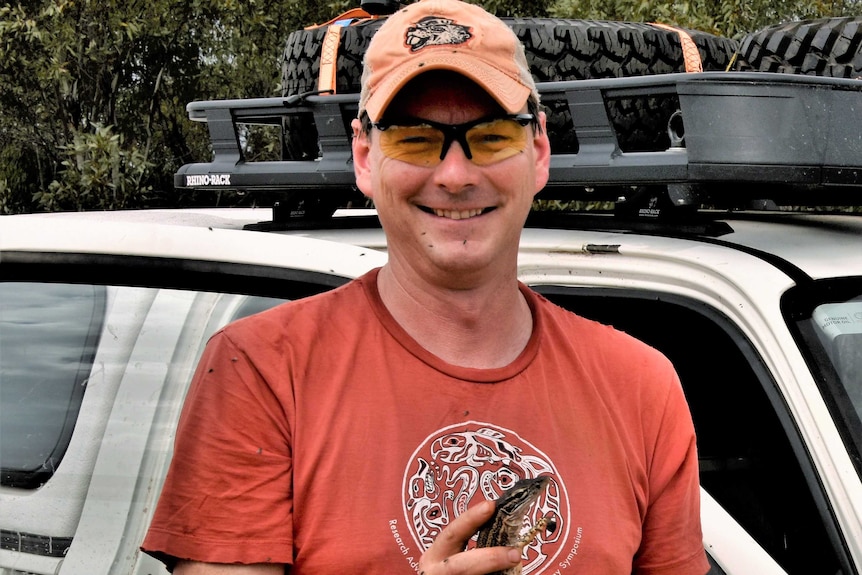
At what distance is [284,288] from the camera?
2.21 m

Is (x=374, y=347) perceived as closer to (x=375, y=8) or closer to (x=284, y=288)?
(x=284, y=288)

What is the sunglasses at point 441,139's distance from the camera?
1679 millimetres

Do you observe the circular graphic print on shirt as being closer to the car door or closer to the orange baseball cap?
the orange baseball cap

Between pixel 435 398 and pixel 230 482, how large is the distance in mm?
301

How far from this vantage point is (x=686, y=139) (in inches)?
90.0

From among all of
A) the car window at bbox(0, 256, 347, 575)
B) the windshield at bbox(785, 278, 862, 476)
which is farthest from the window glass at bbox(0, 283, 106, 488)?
the windshield at bbox(785, 278, 862, 476)

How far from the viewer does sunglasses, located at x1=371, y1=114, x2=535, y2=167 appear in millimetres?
1679

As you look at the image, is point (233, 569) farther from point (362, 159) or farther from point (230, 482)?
point (362, 159)

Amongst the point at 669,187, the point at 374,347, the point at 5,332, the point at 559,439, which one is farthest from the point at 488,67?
the point at 5,332

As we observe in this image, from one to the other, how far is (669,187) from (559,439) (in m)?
1.13

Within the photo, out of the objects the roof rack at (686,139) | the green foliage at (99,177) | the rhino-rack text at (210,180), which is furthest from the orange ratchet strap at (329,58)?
the green foliage at (99,177)

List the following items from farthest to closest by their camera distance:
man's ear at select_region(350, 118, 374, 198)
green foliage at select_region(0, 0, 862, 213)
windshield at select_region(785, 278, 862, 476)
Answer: green foliage at select_region(0, 0, 862, 213), windshield at select_region(785, 278, 862, 476), man's ear at select_region(350, 118, 374, 198)

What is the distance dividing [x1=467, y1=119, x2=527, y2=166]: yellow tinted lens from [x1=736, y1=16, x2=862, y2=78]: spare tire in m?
1.55

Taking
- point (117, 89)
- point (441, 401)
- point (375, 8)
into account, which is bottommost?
point (117, 89)
